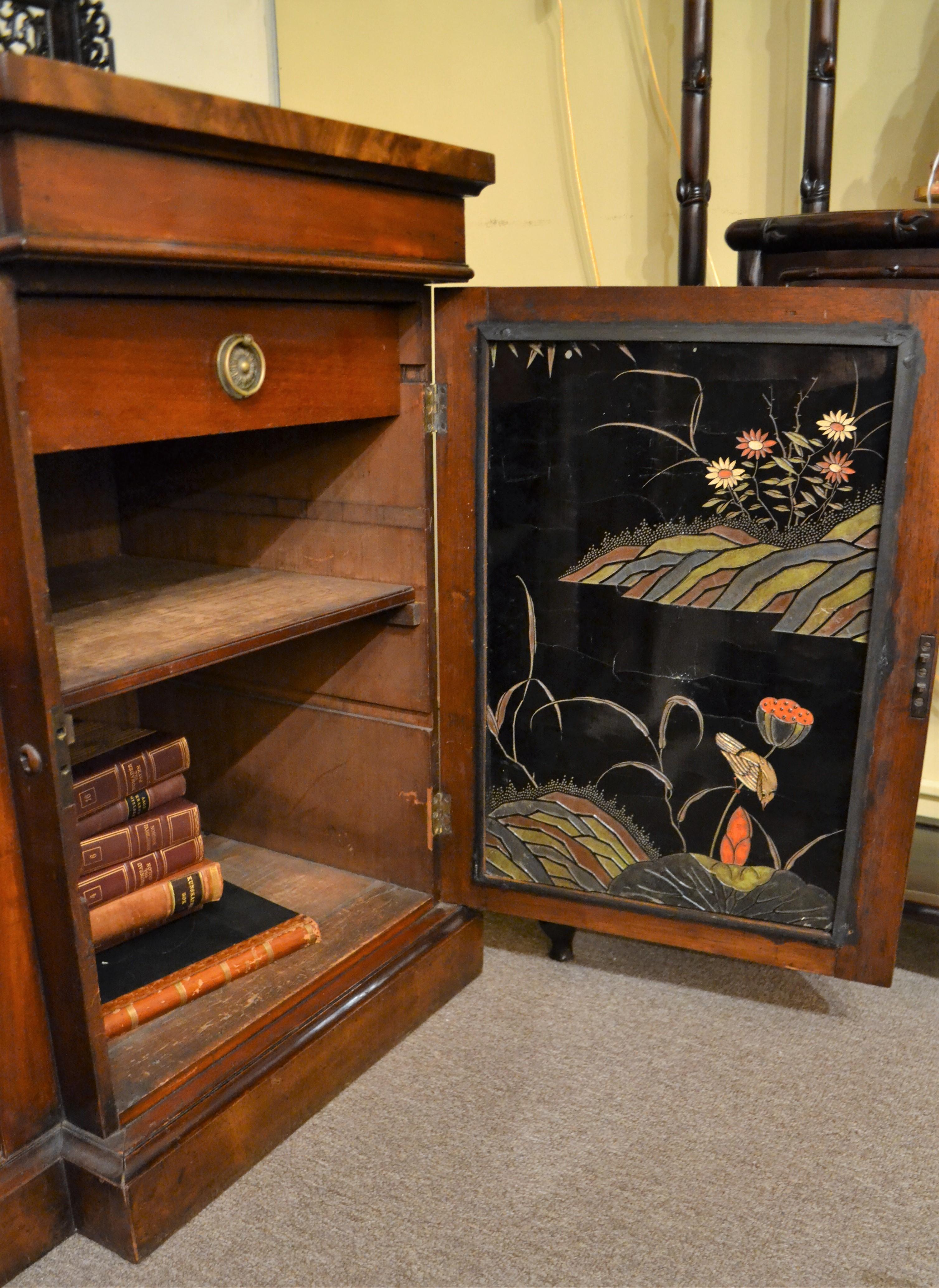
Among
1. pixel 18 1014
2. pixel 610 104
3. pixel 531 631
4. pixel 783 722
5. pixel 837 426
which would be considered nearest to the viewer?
pixel 18 1014

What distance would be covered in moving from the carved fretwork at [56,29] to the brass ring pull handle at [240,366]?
1.22 ft

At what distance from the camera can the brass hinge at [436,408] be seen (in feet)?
4.66

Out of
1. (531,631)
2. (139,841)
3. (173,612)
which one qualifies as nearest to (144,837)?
(139,841)

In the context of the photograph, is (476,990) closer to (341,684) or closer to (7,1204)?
(341,684)

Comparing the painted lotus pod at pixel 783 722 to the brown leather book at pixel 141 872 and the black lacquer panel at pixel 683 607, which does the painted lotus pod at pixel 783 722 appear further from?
the brown leather book at pixel 141 872

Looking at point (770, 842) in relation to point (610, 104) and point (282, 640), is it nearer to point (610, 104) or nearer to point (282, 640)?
point (282, 640)

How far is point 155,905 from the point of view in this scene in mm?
1468

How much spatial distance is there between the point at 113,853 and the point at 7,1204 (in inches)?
17.6

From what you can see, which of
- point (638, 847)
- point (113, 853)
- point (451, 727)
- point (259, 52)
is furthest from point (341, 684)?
point (259, 52)

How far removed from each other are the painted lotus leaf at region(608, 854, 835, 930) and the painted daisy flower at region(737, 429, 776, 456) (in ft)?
1.70

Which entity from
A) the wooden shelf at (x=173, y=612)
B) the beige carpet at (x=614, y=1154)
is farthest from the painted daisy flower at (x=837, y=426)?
the beige carpet at (x=614, y=1154)

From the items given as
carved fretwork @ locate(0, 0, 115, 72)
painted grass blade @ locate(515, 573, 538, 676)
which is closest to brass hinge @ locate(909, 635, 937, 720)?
painted grass blade @ locate(515, 573, 538, 676)

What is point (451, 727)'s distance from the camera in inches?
60.1

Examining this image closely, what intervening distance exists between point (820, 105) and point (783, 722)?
987mm
